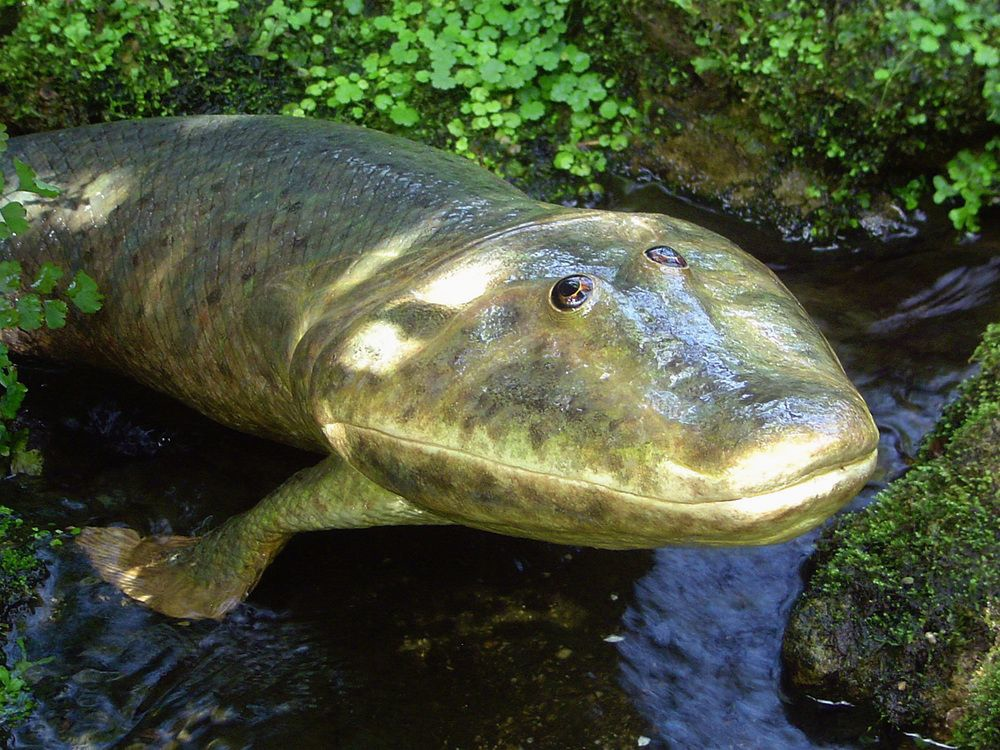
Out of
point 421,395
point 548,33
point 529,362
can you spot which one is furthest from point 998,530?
point 548,33

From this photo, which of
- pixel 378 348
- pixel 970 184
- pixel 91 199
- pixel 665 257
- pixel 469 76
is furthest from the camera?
pixel 469 76

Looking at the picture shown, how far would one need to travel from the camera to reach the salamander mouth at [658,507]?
9.18 feet

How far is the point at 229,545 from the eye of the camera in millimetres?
4391

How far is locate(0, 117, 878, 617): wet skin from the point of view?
9.63 ft

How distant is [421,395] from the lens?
133 inches

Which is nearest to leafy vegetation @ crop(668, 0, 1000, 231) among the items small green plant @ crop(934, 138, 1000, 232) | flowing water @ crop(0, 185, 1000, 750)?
small green plant @ crop(934, 138, 1000, 232)

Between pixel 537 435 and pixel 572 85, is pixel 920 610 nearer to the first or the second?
pixel 537 435

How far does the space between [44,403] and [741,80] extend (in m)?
4.23

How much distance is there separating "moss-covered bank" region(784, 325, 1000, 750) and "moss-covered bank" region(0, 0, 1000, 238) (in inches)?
97.5

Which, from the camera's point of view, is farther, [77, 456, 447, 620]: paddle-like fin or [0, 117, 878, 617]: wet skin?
[77, 456, 447, 620]: paddle-like fin

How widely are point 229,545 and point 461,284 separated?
5.27 feet

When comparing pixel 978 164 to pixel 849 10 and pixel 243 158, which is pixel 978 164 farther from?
pixel 243 158

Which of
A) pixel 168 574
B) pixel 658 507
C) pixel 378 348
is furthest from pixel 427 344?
pixel 168 574

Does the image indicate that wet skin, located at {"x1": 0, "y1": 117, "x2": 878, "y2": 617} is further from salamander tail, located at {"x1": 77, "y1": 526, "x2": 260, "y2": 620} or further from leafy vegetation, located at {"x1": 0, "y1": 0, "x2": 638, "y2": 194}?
leafy vegetation, located at {"x1": 0, "y1": 0, "x2": 638, "y2": 194}
